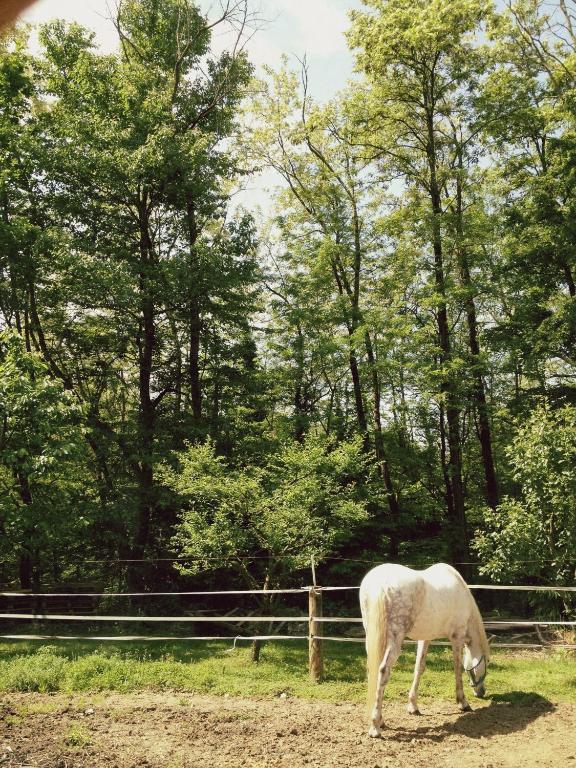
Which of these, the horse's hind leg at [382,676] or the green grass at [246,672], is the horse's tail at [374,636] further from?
the green grass at [246,672]

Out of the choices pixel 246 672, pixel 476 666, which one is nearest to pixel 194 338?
pixel 246 672

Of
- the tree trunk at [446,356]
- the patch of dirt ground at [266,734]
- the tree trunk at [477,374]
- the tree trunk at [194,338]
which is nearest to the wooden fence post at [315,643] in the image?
the patch of dirt ground at [266,734]

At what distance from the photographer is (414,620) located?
6523mm

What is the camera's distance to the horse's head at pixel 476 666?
7055 mm

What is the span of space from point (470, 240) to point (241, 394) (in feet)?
26.2

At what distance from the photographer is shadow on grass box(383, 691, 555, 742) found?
6062 mm

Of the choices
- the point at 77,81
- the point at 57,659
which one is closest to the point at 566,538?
the point at 57,659

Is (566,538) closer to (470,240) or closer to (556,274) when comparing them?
(556,274)

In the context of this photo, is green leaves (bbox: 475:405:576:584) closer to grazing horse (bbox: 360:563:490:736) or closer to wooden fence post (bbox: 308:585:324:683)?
grazing horse (bbox: 360:563:490:736)

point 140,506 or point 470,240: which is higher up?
point 470,240

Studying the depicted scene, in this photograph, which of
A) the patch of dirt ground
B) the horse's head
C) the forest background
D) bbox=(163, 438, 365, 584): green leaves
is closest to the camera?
the patch of dirt ground

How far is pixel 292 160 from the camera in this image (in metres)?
21.0

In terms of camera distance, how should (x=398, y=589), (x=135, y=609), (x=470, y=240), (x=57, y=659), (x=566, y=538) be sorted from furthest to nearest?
1. (x=470, y=240)
2. (x=135, y=609)
3. (x=566, y=538)
4. (x=57, y=659)
5. (x=398, y=589)

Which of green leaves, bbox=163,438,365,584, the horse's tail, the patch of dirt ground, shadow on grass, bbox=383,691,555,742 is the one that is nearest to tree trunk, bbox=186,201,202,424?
green leaves, bbox=163,438,365,584
